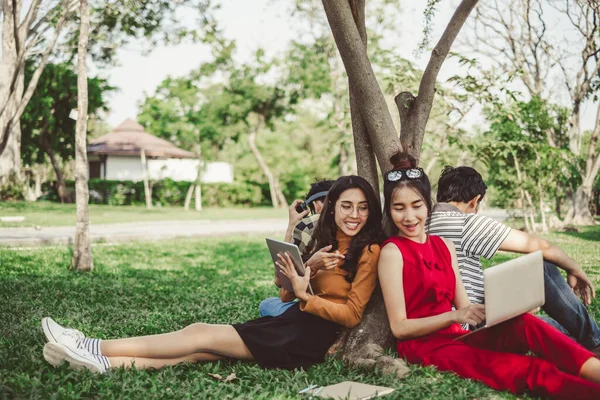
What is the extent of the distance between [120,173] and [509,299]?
103 ft

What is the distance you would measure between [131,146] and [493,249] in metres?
29.7

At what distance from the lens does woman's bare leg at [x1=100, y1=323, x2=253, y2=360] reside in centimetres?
361

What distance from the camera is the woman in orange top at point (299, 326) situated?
360 centimetres

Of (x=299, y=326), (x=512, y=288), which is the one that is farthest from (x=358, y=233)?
(x=512, y=288)

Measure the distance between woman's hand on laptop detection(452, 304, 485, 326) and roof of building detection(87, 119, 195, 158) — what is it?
2918 centimetres

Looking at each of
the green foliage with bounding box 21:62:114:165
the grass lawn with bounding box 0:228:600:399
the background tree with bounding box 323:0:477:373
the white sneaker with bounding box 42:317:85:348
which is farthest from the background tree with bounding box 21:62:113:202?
the white sneaker with bounding box 42:317:85:348

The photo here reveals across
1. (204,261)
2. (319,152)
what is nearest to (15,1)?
(204,261)

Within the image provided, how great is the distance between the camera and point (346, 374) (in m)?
3.71

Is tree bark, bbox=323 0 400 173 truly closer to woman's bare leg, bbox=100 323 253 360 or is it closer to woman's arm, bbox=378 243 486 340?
woman's arm, bbox=378 243 486 340

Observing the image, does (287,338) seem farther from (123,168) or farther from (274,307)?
(123,168)

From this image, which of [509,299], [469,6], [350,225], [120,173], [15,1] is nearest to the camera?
[509,299]

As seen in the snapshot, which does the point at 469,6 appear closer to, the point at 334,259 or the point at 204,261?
the point at 334,259

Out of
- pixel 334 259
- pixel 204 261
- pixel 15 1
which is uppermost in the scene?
pixel 15 1

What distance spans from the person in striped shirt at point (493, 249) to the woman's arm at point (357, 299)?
0.57m
